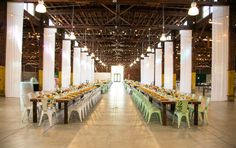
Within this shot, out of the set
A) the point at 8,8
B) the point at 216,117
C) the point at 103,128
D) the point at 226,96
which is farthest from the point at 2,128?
the point at 226,96

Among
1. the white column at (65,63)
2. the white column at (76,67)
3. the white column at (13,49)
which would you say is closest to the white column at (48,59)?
the white column at (13,49)

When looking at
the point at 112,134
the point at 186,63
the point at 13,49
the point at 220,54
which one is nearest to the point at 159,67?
the point at 186,63

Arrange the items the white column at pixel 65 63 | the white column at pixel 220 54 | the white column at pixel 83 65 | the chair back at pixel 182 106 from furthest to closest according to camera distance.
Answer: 1. the white column at pixel 83 65
2. the white column at pixel 65 63
3. the white column at pixel 220 54
4. the chair back at pixel 182 106

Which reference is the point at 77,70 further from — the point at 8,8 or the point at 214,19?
the point at 214,19

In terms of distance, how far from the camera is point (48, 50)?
22.5 m

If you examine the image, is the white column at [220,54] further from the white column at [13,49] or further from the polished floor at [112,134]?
the white column at [13,49]

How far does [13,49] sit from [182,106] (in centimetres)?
1183

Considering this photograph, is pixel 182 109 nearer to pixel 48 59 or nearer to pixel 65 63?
pixel 48 59

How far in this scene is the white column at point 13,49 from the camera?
16859 millimetres

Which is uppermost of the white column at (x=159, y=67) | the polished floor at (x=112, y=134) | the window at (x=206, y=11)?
the window at (x=206, y=11)

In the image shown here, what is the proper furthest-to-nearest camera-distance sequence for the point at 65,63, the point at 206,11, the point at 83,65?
the point at 83,65 < the point at 65,63 < the point at 206,11

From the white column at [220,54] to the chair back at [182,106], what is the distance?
893 cm

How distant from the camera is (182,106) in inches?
325

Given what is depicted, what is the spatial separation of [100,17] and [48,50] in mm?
4782
